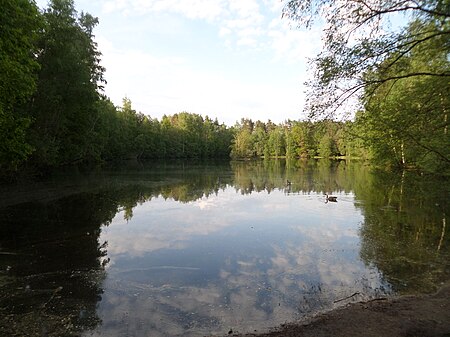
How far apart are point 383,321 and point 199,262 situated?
5.73m

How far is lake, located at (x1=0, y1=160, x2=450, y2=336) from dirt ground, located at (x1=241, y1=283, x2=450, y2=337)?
590 mm

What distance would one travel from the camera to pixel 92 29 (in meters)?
40.3

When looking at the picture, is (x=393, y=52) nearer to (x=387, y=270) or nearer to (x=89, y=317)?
(x=387, y=270)

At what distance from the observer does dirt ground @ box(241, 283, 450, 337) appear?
5844 mm

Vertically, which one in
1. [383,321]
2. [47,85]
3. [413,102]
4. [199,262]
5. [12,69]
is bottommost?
[199,262]

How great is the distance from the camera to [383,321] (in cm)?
625

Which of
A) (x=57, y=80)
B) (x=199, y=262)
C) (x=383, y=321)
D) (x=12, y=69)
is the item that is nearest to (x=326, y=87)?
(x=383, y=321)

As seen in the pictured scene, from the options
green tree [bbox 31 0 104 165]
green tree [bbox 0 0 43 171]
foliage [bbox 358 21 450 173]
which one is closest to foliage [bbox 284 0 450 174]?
foliage [bbox 358 21 450 173]

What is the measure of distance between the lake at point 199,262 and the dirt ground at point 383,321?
1.93 ft

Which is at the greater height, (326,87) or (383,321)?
(326,87)

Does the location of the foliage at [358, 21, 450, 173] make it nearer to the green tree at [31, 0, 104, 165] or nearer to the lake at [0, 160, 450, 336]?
the lake at [0, 160, 450, 336]

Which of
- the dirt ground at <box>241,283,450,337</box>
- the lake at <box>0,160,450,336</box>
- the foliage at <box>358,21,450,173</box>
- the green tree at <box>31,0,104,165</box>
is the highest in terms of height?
the green tree at <box>31,0,104,165</box>

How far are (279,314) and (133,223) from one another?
10.2 metres

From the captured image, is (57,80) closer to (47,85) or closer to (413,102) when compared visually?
(47,85)
